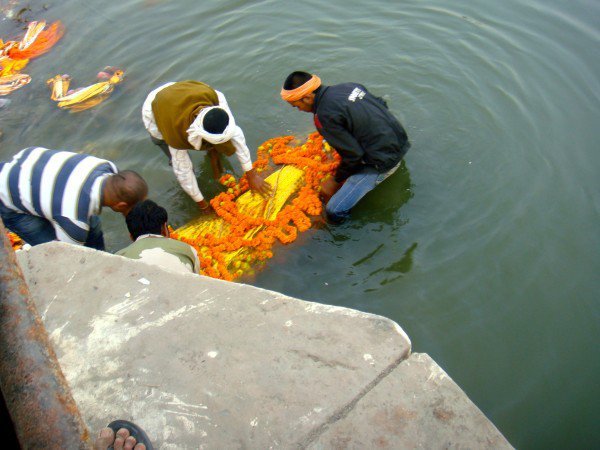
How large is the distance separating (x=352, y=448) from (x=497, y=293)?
8.80ft

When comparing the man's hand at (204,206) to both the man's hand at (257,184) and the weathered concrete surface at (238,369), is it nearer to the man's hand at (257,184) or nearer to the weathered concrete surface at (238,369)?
the man's hand at (257,184)

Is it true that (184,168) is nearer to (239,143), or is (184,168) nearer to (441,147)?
(239,143)

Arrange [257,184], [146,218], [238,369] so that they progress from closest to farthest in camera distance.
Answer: [238,369], [146,218], [257,184]

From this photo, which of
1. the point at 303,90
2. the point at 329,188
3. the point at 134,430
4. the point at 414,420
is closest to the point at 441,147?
the point at 329,188

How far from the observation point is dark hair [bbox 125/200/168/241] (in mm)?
3514

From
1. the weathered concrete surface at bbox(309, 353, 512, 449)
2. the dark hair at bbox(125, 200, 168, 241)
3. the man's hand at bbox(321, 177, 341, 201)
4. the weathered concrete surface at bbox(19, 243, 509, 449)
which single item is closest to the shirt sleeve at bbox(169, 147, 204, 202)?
the dark hair at bbox(125, 200, 168, 241)

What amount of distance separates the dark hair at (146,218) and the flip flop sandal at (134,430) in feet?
5.63

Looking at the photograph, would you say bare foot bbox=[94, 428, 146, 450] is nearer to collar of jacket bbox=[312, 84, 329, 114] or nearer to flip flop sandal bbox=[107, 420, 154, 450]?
flip flop sandal bbox=[107, 420, 154, 450]

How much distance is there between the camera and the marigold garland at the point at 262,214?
430 cm

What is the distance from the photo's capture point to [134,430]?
80.6 inches

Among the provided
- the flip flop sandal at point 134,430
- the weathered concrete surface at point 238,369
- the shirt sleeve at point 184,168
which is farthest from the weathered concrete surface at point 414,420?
the shirt sleeve at point 184,168

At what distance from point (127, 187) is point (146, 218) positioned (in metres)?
0.33

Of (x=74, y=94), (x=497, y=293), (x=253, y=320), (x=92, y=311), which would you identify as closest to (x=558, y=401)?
(x=497, y=293)

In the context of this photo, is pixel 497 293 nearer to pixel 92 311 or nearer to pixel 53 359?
pixel 92 311
